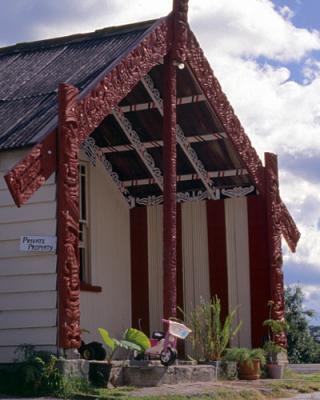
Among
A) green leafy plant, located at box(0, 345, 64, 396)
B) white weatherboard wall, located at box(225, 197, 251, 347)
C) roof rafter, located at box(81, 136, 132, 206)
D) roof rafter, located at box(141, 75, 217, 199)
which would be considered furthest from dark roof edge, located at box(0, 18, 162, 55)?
green leafy plant, located at box(0, 345, 64, 396)

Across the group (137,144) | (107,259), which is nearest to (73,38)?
(137,144)

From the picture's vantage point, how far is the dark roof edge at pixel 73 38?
19344 mm

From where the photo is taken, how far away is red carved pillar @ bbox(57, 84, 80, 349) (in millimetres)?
14766

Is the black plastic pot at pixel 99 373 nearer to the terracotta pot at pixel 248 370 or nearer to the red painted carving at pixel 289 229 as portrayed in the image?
the terracotta pot at pixel 248 370

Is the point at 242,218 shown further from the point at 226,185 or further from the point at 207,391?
the point at 207,391

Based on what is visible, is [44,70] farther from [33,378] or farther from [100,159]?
[33,378]

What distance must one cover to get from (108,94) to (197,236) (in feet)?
19.7

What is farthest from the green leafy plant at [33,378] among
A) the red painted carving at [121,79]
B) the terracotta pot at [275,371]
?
the terracotta pot at [275,371]

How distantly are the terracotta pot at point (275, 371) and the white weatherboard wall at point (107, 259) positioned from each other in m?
3.70

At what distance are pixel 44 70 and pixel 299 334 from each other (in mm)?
12779

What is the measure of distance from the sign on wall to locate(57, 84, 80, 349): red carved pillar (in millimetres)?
126

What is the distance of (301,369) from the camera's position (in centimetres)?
2173

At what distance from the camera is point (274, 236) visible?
2100 cm

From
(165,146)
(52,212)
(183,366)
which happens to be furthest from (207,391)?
(165,146)
